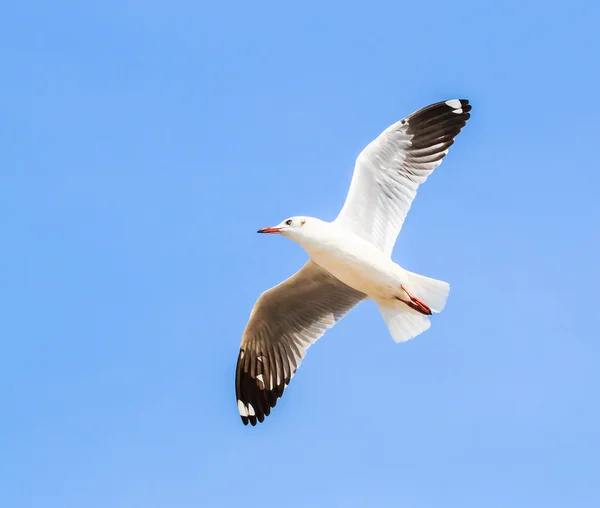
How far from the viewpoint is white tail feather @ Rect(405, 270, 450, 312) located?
32.7 ft

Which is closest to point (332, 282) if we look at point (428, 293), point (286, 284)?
point (286, 284)

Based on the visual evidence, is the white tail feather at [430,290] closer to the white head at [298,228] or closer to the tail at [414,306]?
the tail at [414,306]

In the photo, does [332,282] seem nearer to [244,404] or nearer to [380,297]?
[380,297]

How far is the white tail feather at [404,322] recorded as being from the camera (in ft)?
33.1

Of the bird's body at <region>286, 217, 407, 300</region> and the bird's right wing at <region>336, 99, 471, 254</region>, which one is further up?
the bird's right wing at <region>336, 99, 471, 254</region>

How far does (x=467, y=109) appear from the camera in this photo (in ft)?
35.9

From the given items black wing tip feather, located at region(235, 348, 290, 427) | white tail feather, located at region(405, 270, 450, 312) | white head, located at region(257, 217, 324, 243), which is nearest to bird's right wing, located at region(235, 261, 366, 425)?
black wing tip feather, located at region(235, 348, 290, 427)

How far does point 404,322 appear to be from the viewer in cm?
1016

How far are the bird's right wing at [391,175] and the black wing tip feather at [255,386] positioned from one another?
6.15 feet

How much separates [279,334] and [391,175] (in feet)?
6.81

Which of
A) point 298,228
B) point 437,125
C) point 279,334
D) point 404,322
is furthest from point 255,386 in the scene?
point 437,125

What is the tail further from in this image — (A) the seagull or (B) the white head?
(B) the white head

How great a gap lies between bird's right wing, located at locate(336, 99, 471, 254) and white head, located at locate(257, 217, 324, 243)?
0.41 meters

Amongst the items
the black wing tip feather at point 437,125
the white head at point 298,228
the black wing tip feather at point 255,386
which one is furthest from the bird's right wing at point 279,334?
the black wing tip feather at point 437,125
